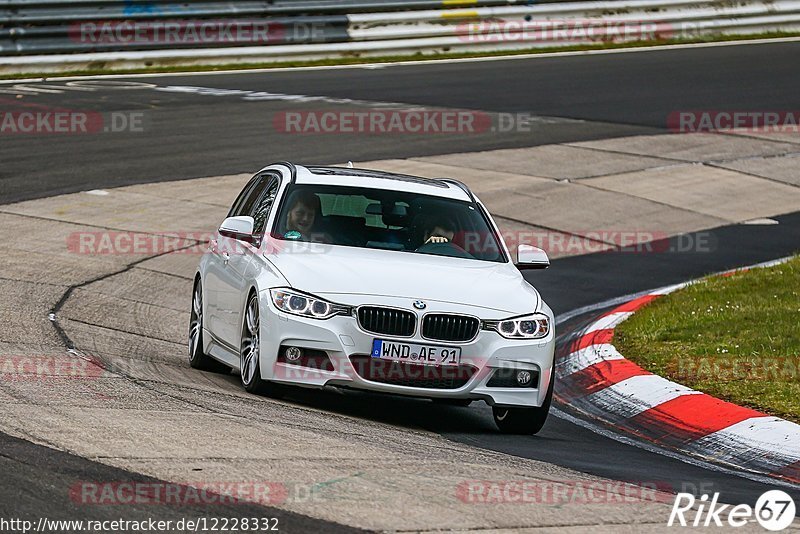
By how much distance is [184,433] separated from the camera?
704 centimetres

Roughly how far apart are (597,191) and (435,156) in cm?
261

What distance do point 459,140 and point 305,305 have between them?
44.2ft

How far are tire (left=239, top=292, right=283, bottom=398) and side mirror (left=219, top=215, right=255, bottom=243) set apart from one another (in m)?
0.60

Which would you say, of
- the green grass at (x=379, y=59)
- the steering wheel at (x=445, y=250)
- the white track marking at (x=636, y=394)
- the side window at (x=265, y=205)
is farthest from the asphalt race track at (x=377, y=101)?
the white track marking at (x=636, y=394)

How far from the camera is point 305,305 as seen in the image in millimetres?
8523

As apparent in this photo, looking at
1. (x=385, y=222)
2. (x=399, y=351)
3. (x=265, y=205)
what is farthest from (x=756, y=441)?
(x=265, y=205)

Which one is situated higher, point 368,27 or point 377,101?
point 368,27

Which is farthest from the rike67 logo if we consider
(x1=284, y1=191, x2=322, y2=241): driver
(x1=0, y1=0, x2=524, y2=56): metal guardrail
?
(x1=0, y1=0, x2=524, y2=56): metal guardrail

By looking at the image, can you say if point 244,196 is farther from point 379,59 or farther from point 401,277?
point 379,59

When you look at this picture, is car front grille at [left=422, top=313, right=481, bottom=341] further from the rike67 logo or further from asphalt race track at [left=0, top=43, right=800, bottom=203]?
asphalt race track at [left=0, top=43, right=800, bottom=203]

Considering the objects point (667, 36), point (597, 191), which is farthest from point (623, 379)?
point (667, 36)

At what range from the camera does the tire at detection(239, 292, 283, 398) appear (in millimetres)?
8750

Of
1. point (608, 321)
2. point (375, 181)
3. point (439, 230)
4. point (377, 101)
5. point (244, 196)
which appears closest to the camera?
point (439, 230)

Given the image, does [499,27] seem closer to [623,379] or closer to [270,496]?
[623,379]
